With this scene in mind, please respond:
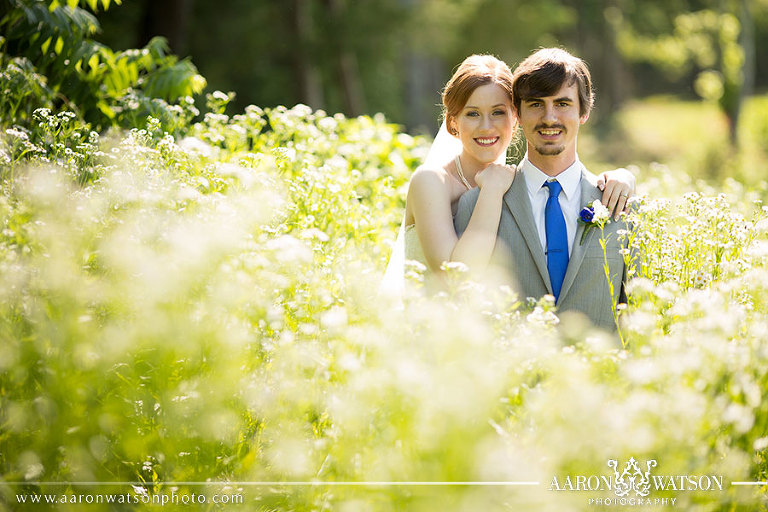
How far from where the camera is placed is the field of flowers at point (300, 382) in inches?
77.1

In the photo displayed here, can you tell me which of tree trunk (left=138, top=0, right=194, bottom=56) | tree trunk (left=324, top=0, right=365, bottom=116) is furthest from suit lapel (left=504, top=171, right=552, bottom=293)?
tree trunk (left=324, top=0, right=365, bottom=116)

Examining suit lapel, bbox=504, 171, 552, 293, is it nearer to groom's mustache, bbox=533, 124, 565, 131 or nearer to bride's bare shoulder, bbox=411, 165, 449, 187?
groom's mustache, bbox=533, 124, 565, 131

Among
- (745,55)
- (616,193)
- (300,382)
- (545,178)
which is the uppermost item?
(745,55)

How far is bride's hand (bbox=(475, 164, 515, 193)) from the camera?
3729 mm

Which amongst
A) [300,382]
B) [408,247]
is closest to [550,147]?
[408,247]

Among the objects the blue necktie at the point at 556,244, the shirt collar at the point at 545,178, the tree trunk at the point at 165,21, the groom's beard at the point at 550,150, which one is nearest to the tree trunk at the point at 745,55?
the tree trunk at the point at 165,21

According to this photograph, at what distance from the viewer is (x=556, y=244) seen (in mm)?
3701

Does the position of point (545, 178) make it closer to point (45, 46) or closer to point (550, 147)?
point (550, 147)

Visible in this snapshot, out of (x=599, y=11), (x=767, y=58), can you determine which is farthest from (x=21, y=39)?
(x=767, y=58)

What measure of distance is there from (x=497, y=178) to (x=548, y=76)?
1.92 ft

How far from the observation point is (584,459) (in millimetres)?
1962

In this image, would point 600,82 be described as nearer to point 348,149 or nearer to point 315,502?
point 348,149

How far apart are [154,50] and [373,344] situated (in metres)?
3.88

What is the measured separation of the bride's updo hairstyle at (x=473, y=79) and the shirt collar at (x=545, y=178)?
48cm
